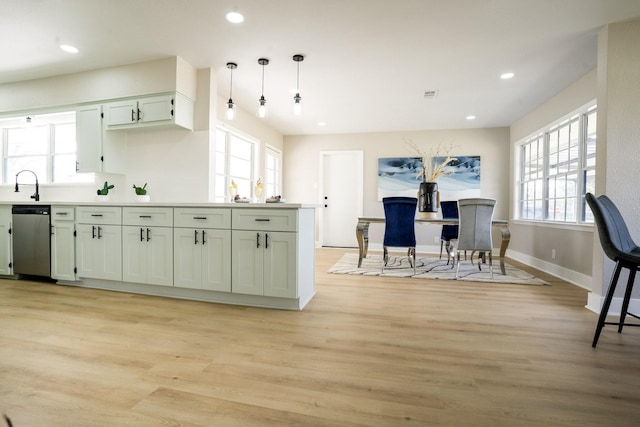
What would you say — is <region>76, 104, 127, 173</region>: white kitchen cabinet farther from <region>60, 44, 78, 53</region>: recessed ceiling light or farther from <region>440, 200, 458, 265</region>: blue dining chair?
<region>440, 200, 458, 265</region>: blue dining chair

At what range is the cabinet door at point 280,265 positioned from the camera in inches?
97.5

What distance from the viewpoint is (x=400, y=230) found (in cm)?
406

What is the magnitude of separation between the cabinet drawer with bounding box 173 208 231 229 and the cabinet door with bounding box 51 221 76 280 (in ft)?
4.38

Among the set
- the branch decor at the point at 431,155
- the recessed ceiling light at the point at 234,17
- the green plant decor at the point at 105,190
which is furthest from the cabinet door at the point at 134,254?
the branch decor at the point at 431,155

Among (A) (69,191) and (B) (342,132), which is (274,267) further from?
(B) (342,132)

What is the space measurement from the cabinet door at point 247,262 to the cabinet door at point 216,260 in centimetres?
5

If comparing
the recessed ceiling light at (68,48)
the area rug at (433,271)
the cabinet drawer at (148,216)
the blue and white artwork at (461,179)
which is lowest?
the area rug at (433,271)

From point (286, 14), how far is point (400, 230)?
279 cm

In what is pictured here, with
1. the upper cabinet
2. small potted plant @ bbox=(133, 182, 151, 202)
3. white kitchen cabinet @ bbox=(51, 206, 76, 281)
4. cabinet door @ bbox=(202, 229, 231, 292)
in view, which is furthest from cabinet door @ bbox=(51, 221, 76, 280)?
cabinet door @ bbox=(202, 229, 231, 292)

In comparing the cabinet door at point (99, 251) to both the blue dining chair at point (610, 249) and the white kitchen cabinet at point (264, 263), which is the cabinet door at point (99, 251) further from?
the blue dining chair at point (610, 249)

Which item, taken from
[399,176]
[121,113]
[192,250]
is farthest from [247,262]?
[399,176]

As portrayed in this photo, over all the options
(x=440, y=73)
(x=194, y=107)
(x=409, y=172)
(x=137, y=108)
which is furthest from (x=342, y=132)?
(x=137, y=108)

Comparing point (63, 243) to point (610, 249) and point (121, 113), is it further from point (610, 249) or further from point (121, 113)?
point (610, 249)

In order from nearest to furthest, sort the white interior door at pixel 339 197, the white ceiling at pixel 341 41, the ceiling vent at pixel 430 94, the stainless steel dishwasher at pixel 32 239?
the white ceiling at pixel 341 41 → the stainless steel dishwasher at pixel 32 239 → the ceiling vent at pixel 430 94 → the white interior door at pixel 339 197
